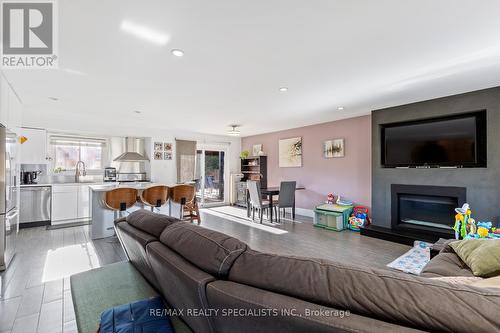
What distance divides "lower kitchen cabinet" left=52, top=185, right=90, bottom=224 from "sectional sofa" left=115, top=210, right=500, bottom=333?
529 centimetres

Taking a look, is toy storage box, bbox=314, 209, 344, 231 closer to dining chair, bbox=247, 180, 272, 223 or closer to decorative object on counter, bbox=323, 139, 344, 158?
dining chair, bbox=247, 180, 272, 223

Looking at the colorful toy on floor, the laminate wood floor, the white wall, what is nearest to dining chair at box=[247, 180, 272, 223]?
the laminate wood floor

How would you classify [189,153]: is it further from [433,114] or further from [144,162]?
[433,114]

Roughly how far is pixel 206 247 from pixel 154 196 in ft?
10.7

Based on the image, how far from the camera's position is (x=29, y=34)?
6.68ft

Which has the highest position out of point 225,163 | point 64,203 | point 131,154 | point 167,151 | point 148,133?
point 148,133

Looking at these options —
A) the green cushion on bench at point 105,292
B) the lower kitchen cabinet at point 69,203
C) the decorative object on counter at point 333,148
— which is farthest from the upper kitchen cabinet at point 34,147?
the decorative object on counter at point 333,148

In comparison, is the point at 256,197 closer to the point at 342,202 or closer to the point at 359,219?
the point at 342,202

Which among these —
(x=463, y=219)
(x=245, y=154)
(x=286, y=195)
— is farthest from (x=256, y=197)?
(x=463, y=219)

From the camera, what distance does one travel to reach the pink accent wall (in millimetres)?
4984

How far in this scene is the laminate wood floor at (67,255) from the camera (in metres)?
1.98

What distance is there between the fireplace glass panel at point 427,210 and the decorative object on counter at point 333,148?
1.63 m

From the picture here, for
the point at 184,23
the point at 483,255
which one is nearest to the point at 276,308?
the point at 483,255

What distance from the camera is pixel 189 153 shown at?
282 inches
